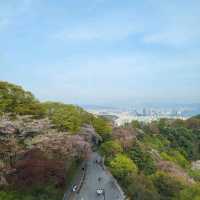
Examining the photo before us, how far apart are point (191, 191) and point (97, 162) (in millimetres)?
8713

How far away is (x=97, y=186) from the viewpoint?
58.9ft

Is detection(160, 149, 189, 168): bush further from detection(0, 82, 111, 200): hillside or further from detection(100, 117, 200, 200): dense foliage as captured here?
detection(0, 82, 111, 200): hillside

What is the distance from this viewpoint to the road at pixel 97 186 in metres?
16.5

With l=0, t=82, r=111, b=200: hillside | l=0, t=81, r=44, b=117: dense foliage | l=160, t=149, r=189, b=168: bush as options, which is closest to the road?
l=0, t=82, r=111, b=200: hillside

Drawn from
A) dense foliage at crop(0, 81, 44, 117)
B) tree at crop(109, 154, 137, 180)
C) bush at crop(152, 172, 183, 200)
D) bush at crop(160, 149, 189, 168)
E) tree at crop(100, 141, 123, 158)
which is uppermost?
dense foliage at crop(0, 81, 44, 117)

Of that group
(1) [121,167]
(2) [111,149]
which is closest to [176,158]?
(2) [111,149]

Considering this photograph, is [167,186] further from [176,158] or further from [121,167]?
[176,158]

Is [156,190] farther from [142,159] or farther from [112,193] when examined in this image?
[142,159]

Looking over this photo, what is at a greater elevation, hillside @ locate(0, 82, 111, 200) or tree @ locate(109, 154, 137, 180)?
hillside @ locate(0, 82, 111, 200)

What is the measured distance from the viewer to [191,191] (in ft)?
50.3

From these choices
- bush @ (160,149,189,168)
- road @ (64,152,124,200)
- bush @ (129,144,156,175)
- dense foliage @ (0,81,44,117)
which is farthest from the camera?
bush @ (160,149,189,168)

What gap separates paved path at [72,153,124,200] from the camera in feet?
54.0

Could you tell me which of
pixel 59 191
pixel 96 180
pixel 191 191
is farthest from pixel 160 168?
pixel 59 191

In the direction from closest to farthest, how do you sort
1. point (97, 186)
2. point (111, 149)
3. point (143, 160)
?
1. point (97, 186)
2. point (143, 160)
3. point (111, 149)
